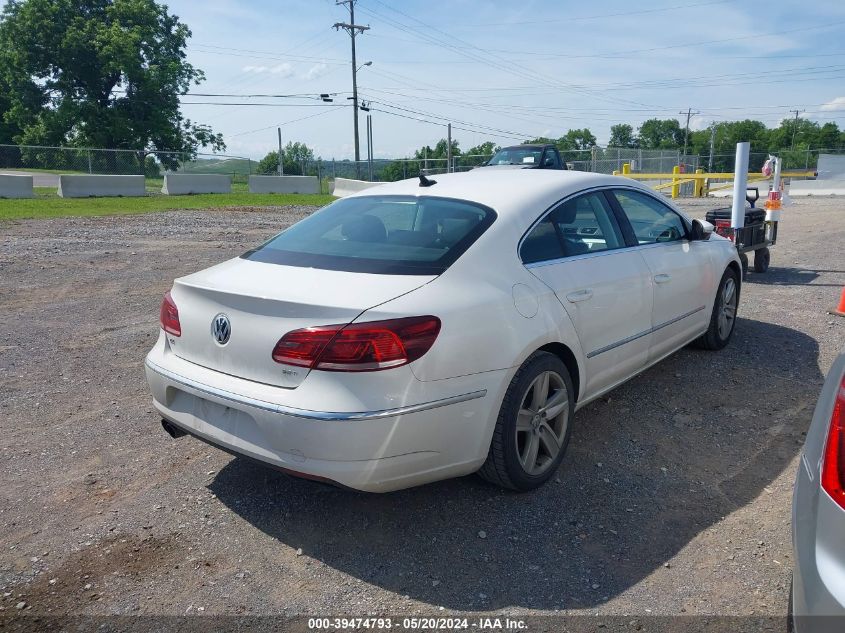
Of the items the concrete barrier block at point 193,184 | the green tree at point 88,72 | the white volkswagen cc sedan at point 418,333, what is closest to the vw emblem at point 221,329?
the white volkswagen cc sedan at point 418,333

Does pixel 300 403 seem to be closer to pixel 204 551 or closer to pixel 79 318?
pixel 204 551

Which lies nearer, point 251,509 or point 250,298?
point 250,298

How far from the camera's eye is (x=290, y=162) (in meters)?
60.0

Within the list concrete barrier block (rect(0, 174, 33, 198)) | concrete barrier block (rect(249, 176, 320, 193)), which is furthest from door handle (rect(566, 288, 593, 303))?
concrete barrier block (rect(249, 176, 320, 193))

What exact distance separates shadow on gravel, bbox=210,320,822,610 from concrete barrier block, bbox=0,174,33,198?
22155 millimetres

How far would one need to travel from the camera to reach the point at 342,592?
282 centimetres

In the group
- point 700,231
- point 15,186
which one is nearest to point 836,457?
point 700,231

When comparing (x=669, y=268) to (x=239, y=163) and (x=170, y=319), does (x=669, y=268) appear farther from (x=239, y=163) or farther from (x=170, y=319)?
(x=239, y=163)

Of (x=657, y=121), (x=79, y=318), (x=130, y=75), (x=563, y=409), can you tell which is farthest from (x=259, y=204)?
(x=657, y=121)

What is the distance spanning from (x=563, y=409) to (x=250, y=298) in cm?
175

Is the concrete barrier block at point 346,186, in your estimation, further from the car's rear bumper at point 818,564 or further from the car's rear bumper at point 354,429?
the car's rear bumper at point 818,564

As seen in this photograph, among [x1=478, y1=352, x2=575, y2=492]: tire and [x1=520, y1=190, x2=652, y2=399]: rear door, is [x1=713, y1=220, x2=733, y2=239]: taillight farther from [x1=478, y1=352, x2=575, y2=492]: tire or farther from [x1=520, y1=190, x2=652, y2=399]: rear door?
[x1=478, y1=352, x2=575, y2=492]: tire

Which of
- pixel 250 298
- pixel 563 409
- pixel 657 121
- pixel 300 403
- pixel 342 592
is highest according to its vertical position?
pixel 657 121

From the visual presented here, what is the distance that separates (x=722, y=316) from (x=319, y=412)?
14.0 feet
